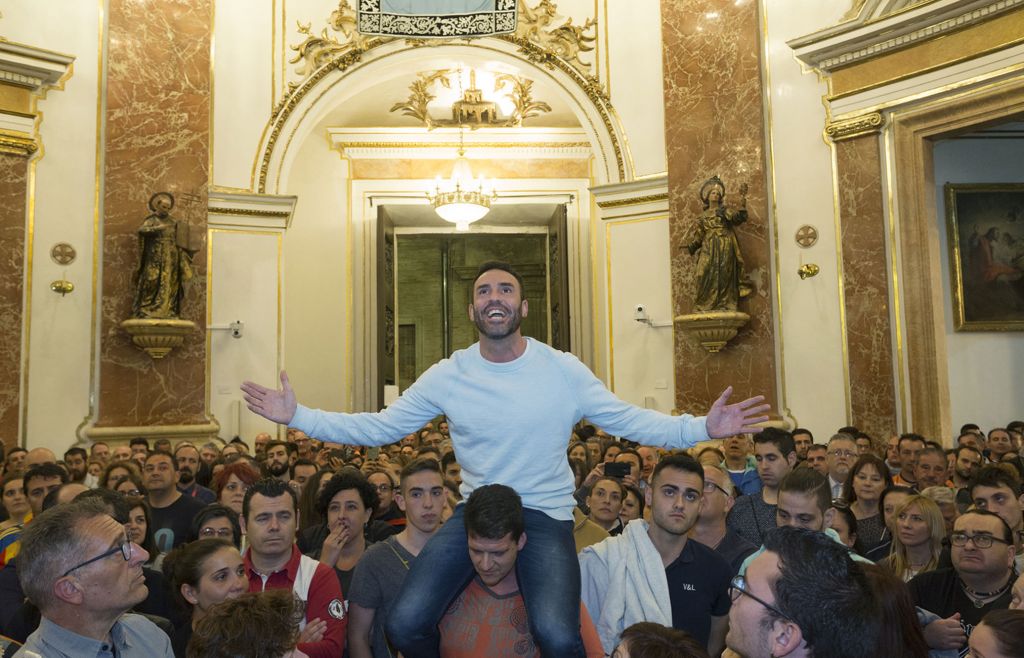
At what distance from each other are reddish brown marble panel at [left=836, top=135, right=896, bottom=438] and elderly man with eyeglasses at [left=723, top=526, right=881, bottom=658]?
8865mm

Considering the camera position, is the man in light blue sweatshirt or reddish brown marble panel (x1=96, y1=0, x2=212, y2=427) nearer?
the man in light blue sweatshirt

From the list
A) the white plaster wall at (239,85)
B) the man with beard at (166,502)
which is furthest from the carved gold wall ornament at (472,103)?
the man with beard at (166,502)

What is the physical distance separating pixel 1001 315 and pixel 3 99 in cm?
1264

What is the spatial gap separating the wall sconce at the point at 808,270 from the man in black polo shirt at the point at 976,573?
725cm

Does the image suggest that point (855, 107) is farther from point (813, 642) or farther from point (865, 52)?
point (813, 642)

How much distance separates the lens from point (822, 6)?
11164mm

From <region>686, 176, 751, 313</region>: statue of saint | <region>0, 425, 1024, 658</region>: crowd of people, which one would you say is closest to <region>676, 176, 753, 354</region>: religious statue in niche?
<region>686, 176, 751, 313</region>: statue of saint

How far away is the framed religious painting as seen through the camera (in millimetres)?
12305

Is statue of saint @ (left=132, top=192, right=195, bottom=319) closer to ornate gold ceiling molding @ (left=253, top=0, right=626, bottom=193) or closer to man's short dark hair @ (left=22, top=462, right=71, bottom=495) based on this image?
ornate gold ceiling molding @ (left=253, top=0, right=626, bottom=193)

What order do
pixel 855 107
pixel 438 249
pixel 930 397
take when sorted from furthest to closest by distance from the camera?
pixel 438 249, pixel 855 107, pixel 930 397

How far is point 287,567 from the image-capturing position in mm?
3955

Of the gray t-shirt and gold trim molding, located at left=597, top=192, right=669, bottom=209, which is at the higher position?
gold trim molding, located at left=597, top=192, right=669, bottom=209

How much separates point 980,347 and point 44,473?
1104 cm

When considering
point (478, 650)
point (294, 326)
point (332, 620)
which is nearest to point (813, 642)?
point (478, 650)
